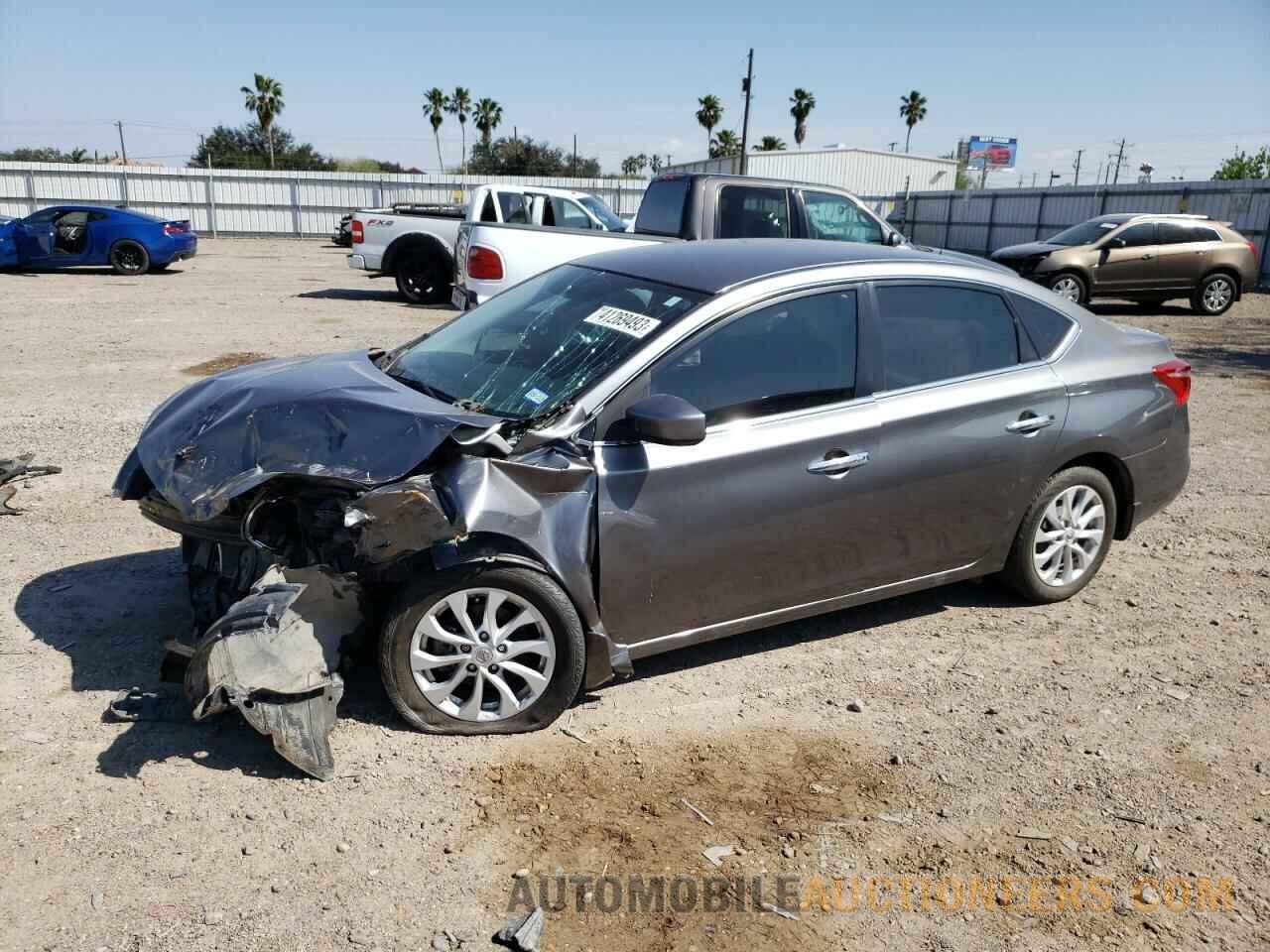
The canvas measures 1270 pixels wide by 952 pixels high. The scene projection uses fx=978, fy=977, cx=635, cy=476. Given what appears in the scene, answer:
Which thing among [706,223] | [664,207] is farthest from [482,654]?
[664,207]

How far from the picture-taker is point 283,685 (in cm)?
322

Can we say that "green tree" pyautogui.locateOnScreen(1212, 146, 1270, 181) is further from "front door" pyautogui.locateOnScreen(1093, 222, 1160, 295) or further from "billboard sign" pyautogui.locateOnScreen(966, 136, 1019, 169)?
"front door" pyautogui.locateOnScreen(1093, 222, 1160, 295)

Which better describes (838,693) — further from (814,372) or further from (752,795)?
(814,372)

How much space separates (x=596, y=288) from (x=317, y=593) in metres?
1.81

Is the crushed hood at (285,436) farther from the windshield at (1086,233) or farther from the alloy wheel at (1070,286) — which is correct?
the windshield at (1086,233)

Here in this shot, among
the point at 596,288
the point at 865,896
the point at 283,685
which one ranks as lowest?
the point at 865,896

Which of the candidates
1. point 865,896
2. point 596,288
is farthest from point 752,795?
point 596,288

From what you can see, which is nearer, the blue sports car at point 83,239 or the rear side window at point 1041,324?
the rear side window at point 1041,324

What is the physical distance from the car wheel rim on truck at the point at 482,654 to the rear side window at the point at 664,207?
7.61 m

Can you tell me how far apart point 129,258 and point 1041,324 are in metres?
20.1

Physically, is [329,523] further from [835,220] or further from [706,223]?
[835,220]

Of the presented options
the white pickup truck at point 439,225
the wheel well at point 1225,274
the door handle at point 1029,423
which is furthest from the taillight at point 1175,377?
the wheel well at point 1225,274

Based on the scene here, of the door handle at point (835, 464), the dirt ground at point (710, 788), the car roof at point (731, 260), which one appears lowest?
the dirt ground at point (710, 788)

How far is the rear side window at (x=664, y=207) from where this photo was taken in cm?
1047
